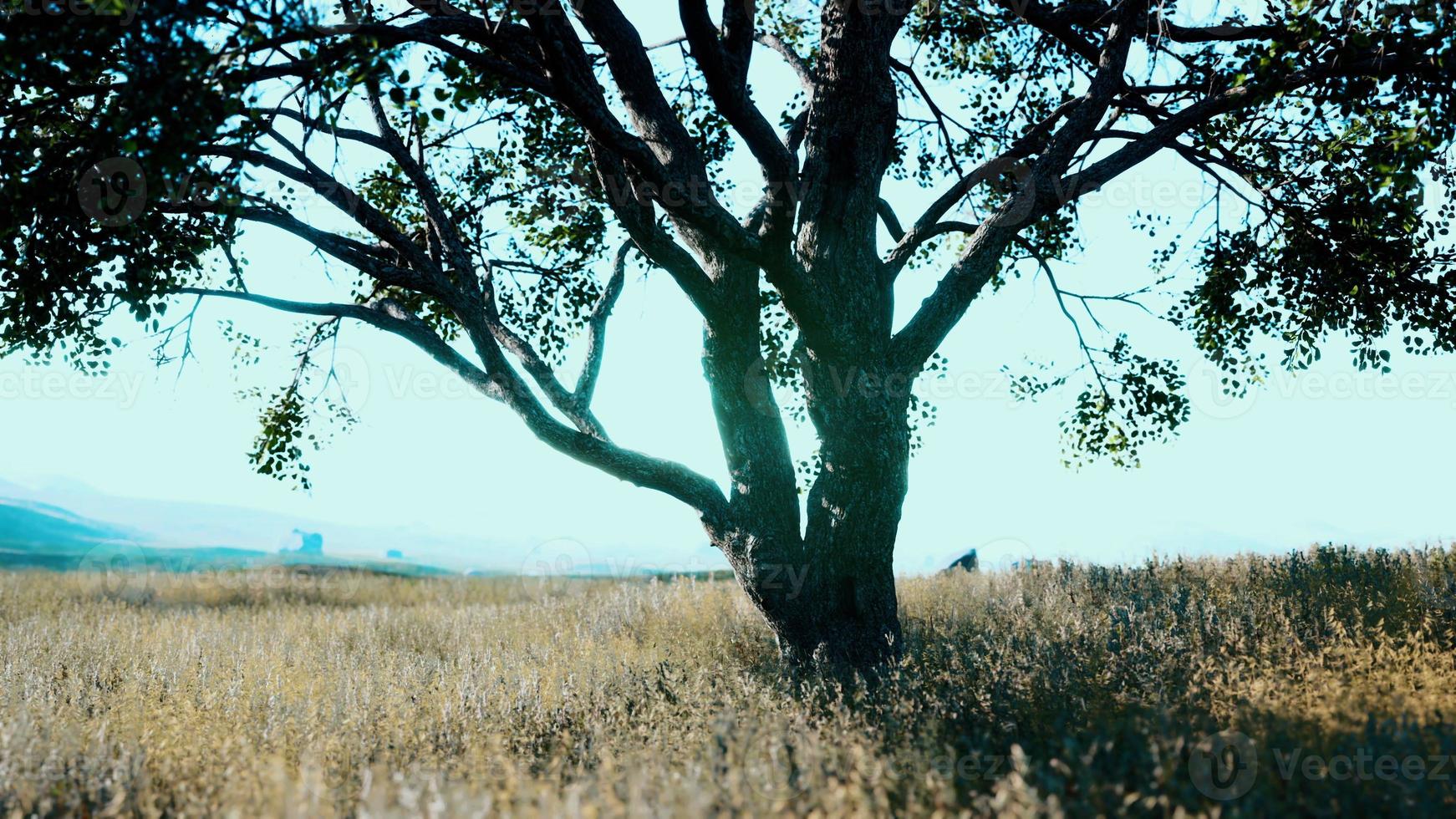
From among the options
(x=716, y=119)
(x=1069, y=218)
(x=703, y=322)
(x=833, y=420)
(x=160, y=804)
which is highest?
(x=716, y=119)

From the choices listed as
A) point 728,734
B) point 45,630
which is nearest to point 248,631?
point 45,630

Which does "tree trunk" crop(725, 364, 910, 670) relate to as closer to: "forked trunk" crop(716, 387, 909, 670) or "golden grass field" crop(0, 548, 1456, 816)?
"forked trunk" crop(716, 387, 909, 670)

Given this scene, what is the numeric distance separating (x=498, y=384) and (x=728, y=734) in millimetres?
4607

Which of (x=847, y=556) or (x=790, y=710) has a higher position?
(x=847, y=556)

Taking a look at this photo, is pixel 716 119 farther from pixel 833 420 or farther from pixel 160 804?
pixel 160 804

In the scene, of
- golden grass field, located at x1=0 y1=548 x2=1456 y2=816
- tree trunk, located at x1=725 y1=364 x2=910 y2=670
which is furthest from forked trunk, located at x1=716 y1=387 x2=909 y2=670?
golden grass field, located at x1=0 y1=548 x2=1456 y2=816

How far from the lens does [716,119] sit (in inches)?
447

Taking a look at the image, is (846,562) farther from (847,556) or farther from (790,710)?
(790,710)

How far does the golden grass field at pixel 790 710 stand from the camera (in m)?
4.09

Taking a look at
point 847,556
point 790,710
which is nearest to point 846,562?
point 847,556

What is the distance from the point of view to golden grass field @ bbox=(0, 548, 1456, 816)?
4.09m

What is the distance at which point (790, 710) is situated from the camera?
5.70 meters

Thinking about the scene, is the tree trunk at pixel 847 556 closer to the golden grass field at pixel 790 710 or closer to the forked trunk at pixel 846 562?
the forked trunk at pixel 846 562

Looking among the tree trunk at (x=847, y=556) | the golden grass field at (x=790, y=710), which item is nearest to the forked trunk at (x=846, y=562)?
the tree trunk at (x=847, y=556)
